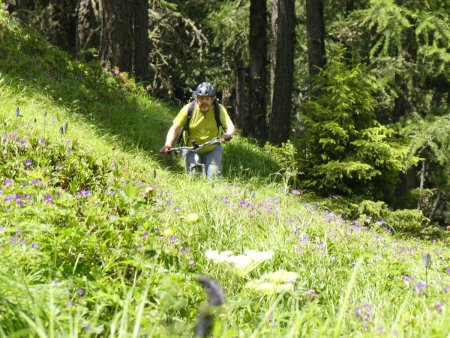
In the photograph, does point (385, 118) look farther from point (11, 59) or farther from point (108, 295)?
point (108, 295)

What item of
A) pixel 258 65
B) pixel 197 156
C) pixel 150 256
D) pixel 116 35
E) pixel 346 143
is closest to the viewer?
pixel 150 256

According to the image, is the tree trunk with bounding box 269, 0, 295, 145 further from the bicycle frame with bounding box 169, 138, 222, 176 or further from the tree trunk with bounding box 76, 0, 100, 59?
the bicycle frame with bounding box 169, 138, 222, 176

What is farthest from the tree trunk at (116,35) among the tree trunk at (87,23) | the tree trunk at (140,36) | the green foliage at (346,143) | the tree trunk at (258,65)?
the tree trunk at (258,65)

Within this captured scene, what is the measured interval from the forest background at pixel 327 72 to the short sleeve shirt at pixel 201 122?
1291 millimetres

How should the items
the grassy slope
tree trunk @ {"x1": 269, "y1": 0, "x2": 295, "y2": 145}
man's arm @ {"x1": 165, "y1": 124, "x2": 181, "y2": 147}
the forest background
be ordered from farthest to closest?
tree trunk @ {"x1": 269, "y1": 0, "x2": 295, "y2": 145} < the forest background < man's arm @ {"x1": 165, "y1": 124, "x2": 181, "y2": 147} < the grassy slope

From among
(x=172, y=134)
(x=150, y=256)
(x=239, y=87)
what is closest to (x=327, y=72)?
(x=172, y=134)

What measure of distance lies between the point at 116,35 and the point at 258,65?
5.76m

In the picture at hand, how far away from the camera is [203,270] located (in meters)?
3.74

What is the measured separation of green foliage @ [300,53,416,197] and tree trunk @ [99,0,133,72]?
13.3 ft

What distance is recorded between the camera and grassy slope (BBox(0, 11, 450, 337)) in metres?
2.45

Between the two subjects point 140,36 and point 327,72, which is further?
point 140,36

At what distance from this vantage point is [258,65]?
52.3 ft

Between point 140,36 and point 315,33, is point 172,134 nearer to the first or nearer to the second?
point 140,36

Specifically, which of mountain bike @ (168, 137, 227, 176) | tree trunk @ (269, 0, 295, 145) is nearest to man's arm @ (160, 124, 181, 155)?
mountain bike @ (168, 137, 227, 176)
